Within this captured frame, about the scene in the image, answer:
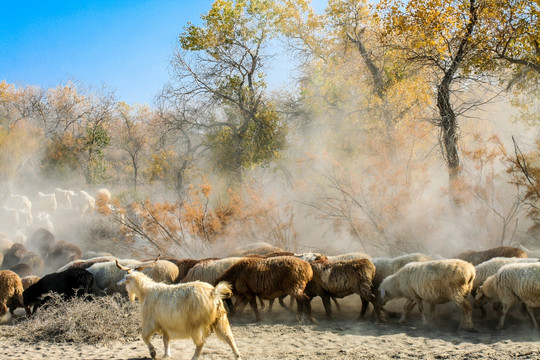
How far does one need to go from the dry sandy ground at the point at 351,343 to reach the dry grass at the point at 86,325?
0.19 m

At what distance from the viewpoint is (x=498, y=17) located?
44.4ft

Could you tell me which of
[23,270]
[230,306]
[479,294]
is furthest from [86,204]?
[479,294]

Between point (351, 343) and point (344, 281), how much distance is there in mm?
1676

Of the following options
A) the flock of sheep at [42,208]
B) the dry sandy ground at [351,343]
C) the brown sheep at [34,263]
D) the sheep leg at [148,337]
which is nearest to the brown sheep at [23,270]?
the brown sheep at [34,263]

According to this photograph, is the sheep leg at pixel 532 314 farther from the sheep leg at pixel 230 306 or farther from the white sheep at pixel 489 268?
the sheep leg at pixel 230 306

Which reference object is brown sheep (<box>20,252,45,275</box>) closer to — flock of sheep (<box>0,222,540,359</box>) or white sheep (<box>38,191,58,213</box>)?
flock of sheep (<box>0,222,540,359</box>)

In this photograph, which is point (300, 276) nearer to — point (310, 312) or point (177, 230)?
point (310, 312)

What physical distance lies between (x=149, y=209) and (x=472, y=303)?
33.8ft

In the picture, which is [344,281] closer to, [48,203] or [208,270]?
[208,270]

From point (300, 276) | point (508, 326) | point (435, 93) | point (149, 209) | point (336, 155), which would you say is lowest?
point (508, 326)

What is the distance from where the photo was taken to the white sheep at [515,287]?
7285 millimetres

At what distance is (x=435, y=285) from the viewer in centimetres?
798

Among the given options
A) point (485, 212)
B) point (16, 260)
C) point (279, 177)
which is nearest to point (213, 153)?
point (279, 177)

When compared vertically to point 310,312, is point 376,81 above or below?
above
